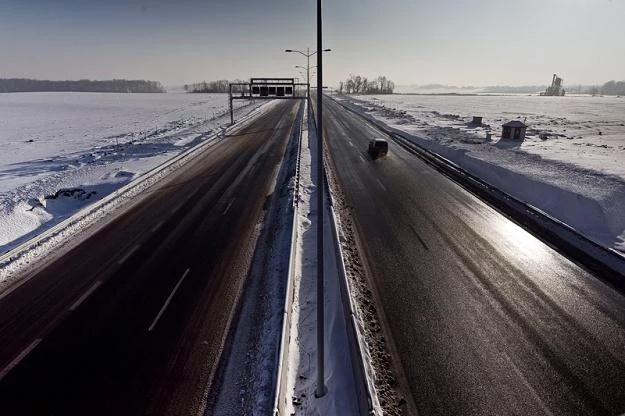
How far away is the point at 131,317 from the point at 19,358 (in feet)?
8.42

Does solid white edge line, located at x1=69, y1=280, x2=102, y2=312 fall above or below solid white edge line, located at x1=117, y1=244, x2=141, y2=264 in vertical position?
below

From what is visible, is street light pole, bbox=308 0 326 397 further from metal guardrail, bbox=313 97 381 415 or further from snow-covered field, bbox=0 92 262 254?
snow-covered field, bbox=0 92 262 254

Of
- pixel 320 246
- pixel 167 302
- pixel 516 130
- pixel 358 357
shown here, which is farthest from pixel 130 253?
pixel 516 130

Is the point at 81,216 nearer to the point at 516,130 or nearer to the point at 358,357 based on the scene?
the point at 358,357

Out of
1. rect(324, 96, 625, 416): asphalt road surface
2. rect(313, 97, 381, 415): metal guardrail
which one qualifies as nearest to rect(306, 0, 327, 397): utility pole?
rect(313, 97, 381, 415): metal guardrail

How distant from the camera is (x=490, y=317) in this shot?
10969 mm

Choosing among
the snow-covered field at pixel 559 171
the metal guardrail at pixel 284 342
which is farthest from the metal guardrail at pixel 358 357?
the snow-covered field at pixel 559 171

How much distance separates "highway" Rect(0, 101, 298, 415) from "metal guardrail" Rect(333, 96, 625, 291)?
1241 cm

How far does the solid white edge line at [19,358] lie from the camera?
8836 millimetres

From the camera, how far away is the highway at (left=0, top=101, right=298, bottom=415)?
8266mm

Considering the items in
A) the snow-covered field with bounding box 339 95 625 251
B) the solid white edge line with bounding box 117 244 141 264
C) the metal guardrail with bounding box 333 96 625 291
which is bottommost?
the solid white edge line with bounding box 117 244 141 264

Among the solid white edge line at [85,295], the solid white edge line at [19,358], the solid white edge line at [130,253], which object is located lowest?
the solid white edge line at [19,358]

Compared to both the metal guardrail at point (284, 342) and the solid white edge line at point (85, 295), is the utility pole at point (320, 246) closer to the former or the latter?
the metal guardrail at point (284, 342)

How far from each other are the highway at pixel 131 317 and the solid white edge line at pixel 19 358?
2 centimetres
